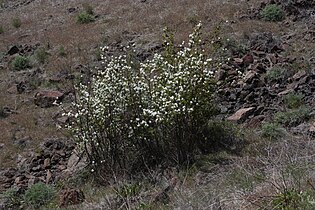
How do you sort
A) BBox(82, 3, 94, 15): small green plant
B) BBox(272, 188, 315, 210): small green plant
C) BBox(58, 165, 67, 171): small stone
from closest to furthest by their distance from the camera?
BBox(272, 188, 315, 210): small green plant, BBox(58, 165, 67, 171): small stone, BBox(82, 3, 94, 15): small green plant

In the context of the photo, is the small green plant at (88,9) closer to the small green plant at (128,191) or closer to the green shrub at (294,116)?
the green shrub at (294,116)

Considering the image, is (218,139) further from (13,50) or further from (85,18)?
(85,18)

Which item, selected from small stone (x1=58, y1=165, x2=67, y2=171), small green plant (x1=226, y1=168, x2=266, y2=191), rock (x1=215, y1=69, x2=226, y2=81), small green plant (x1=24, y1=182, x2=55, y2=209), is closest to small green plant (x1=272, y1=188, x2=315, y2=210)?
small green plant (x1=226, y1=168, x2=266, y2=191)

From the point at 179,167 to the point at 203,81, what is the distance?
144 cm

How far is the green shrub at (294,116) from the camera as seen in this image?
28.2 feet

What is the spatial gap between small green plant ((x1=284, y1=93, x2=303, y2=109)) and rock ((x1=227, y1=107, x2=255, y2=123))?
640mm

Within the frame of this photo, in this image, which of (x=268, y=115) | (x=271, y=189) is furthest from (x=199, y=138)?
(x=271, y=189)

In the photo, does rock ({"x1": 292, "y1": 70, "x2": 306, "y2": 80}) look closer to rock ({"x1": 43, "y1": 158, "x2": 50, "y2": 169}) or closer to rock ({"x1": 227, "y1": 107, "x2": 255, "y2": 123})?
rock ({"x1": 227, "y1": 107, "x2": 255, "y2": 123})

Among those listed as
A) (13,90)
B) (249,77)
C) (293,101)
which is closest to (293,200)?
(293,101)

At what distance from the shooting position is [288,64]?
10734 mm

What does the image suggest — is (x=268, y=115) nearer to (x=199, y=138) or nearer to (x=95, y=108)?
(x=199, y=138)

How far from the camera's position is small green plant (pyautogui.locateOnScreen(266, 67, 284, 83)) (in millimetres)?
10391

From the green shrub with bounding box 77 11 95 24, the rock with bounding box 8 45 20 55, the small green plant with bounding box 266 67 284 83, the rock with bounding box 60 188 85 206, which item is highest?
the green shrub with bounding box 77 11 95 24

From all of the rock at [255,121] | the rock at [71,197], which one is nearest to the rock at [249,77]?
the rock at [255,121]
